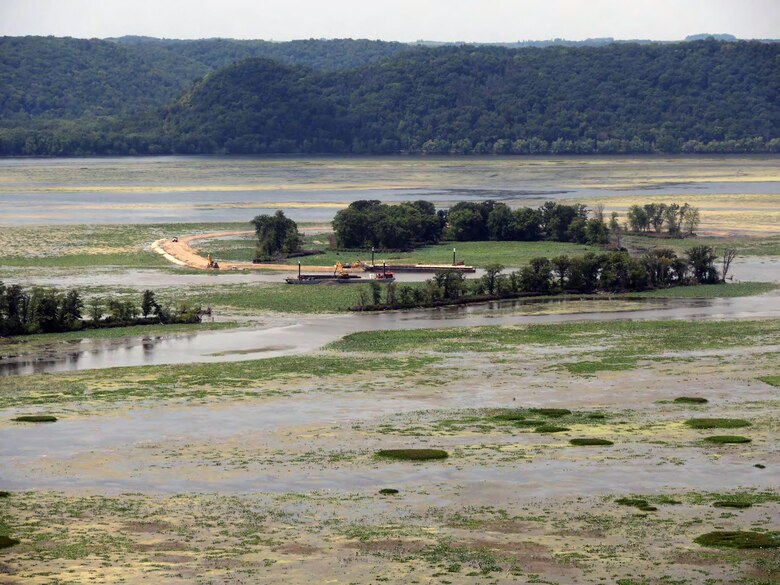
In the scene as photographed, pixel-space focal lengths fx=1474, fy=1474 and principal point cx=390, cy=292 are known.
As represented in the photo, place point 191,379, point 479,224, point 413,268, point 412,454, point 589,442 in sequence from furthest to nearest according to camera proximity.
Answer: point 479,224, point 413,268, point 191,379, point 589,442, point 412,454

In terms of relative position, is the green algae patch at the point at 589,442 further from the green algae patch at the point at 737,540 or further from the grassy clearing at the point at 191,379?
the grassy clearing at the point at 191,379

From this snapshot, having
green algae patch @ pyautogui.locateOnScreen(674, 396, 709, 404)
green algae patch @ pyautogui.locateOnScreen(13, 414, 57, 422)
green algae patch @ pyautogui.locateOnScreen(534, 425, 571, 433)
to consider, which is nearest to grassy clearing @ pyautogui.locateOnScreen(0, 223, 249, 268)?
green algae patch @ pyautogui.locateOnScreen(13, 414, 57, 422)

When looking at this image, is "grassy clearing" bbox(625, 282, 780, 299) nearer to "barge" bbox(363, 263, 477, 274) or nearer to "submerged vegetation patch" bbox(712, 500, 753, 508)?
"barge" bbox(363, 263, 477, 274)

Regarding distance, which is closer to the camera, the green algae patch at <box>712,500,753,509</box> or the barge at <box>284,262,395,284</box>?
the green algae patch at <box>712,500,753,509</box>

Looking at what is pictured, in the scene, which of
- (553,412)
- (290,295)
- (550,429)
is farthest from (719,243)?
(550,429)

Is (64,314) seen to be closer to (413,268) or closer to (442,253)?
(413,268)
